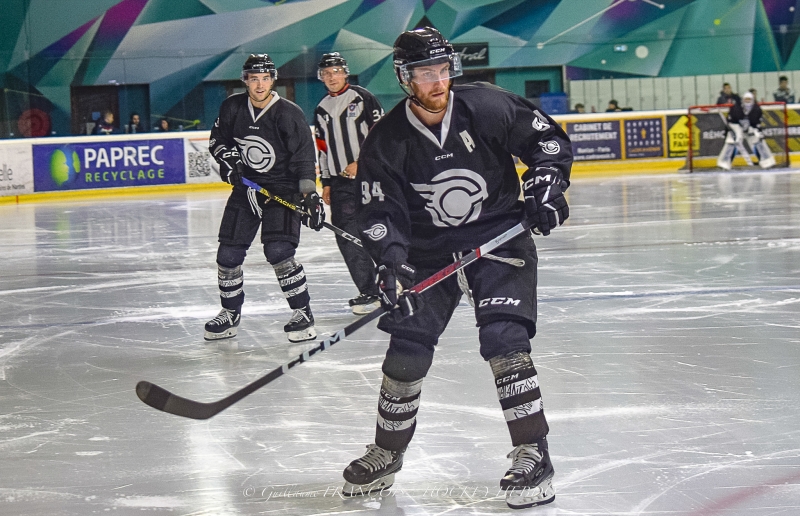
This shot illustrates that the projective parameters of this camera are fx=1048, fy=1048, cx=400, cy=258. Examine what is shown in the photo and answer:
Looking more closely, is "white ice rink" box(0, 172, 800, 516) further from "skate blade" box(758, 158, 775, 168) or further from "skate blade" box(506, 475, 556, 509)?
"skate blade" box(758, 158, 775, 168)

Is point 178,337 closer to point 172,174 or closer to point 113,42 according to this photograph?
point 172,174

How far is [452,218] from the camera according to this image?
2791mm

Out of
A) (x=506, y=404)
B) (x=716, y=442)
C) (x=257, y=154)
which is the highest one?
(x=257, y=154)

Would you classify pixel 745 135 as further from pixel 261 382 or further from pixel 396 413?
pixel 261 382

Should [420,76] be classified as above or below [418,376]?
above

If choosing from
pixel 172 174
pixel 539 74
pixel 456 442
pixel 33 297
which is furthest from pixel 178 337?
pixel 539 74

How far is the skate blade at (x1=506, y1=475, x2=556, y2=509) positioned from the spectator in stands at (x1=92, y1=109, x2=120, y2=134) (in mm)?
13739

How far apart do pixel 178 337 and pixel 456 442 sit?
2254mm

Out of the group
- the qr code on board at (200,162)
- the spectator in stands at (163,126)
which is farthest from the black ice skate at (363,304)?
the spectator in stands at (163,126)

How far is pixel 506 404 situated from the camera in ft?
8.74

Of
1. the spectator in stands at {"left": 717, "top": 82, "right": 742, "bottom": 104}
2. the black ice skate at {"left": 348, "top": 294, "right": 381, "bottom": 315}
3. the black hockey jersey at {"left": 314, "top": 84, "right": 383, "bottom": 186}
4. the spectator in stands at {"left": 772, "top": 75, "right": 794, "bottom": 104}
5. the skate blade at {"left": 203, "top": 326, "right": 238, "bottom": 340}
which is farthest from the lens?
the spectator in stands at {"left": 772, "top": 75, "right": 794, "bottom": 104}

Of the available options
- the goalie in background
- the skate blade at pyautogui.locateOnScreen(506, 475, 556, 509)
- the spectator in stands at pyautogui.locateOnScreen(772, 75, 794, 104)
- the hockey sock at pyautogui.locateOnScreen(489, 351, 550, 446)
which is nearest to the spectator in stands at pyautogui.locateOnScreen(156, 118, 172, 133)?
the goalie in background

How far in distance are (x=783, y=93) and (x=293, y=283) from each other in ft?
45.7

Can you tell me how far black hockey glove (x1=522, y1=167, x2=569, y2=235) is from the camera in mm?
2684
